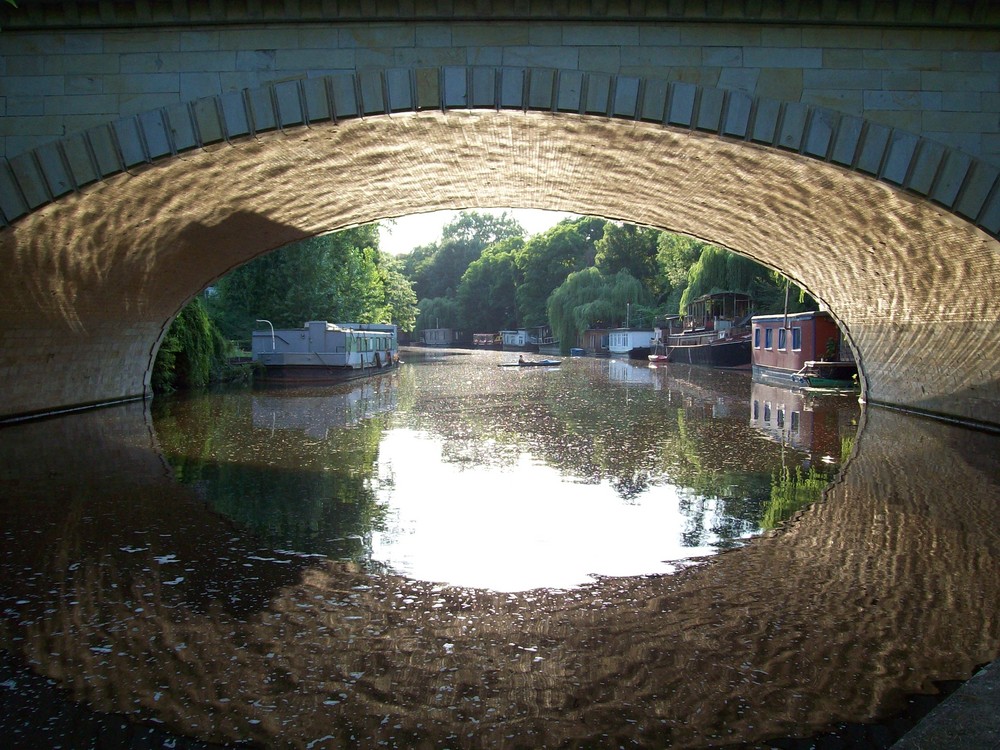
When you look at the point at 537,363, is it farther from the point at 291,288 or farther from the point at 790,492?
the point at 790,492

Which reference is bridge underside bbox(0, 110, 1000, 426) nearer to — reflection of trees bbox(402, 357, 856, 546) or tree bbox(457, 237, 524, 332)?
reflection of trees bbox(402, 357, 856, 546)

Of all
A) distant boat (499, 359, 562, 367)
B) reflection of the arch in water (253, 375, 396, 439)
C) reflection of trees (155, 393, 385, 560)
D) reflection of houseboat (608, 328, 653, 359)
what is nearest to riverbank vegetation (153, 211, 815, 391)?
reflection of houseboat (608, 328, 653, 359)

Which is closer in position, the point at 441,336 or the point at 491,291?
the point at 491,291

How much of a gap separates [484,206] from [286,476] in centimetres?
990

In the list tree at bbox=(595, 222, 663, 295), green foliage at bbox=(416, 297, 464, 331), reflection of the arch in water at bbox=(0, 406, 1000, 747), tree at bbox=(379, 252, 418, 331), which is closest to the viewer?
reflection of the arch in water at bbox=(0, 406, 1000, 747)

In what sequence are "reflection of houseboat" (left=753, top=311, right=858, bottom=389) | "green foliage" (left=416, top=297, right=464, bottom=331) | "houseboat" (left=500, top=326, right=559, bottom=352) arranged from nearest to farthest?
1. "reflection of houseboat" (left=753, top=311, right=858, bottom=389)
2. "houseboat" (left=500, top=326, right=559, bottom=352)
3. "green foliage" (left=416, top=297, right=464, bottom=331)

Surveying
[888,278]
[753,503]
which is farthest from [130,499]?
[888,278]

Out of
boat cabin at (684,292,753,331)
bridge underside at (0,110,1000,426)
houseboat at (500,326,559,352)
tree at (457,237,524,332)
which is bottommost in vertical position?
houseboat at (500,326,559,352)

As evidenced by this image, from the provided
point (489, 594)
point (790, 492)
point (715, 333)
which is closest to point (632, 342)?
point (715, 333)

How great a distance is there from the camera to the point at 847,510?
7664 mm

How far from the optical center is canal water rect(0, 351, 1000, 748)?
141 inches

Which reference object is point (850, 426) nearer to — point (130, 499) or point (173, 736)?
point (130, 499)

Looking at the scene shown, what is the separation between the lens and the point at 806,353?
79.6ft

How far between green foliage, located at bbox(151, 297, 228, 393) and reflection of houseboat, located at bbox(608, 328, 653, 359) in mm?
28488
